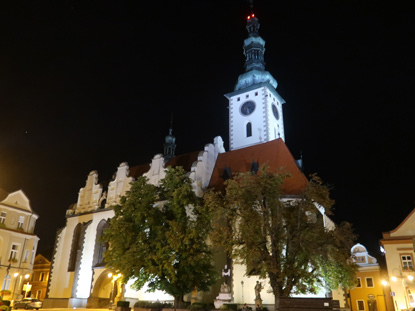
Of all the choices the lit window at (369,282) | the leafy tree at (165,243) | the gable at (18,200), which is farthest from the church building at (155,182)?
the lit window at (369,282)

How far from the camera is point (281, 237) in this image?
19.8m

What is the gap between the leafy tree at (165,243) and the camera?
73.0ft

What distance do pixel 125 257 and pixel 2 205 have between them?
21.2 metres

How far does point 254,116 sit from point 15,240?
27179 mm

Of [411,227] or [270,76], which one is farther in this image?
[270,76]

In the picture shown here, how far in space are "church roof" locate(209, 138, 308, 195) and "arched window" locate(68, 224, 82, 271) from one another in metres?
13.1

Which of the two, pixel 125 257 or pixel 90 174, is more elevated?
pixel 90 174

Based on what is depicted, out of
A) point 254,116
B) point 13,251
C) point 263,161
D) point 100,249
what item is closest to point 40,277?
point 13,251

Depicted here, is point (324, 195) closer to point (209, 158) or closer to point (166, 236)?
point (166, 236)

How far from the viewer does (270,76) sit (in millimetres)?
42469

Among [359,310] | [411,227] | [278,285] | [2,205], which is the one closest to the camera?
[278,285]

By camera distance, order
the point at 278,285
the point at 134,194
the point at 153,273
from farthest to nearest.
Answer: the point at 134,194
the point at 153,273
the point at 278,285

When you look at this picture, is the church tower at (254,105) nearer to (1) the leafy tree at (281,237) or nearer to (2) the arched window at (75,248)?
(2) the arched window at (75,248)

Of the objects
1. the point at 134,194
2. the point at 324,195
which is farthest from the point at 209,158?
the point at 324,195
